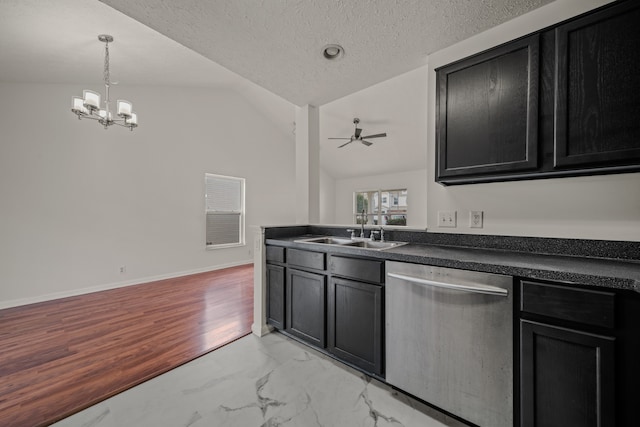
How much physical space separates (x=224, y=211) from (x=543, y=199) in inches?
206

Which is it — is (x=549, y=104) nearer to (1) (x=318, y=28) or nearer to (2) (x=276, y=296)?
(1) (x=318, y=28)

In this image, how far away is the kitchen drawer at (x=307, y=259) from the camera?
1959 mm

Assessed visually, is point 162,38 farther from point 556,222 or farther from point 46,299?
point 556,222

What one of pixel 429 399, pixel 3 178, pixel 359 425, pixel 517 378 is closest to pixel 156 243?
pixel 3 178

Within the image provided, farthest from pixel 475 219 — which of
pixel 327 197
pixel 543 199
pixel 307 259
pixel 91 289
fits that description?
pixel 327 197

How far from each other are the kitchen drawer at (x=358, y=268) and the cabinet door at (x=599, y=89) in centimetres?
115

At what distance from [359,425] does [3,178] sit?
15.7 feet

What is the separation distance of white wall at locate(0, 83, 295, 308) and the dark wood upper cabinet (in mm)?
4566

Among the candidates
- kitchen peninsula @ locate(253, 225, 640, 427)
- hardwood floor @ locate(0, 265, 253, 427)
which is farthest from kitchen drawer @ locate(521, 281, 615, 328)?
hardwood floor @ locate(0, 265, 253, 427)

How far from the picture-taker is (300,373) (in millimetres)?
1862

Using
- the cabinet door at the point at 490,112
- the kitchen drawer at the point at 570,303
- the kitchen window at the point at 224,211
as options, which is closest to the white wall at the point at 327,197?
the kitchen window at the point at 224,211

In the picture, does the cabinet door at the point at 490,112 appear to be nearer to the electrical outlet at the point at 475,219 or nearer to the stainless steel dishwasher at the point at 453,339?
the electrical outlet at the point at 475,219

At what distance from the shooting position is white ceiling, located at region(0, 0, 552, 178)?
5.17ft

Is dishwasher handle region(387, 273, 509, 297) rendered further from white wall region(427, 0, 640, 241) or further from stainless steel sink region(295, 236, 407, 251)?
white wall region(427, 0, 640, 241)
